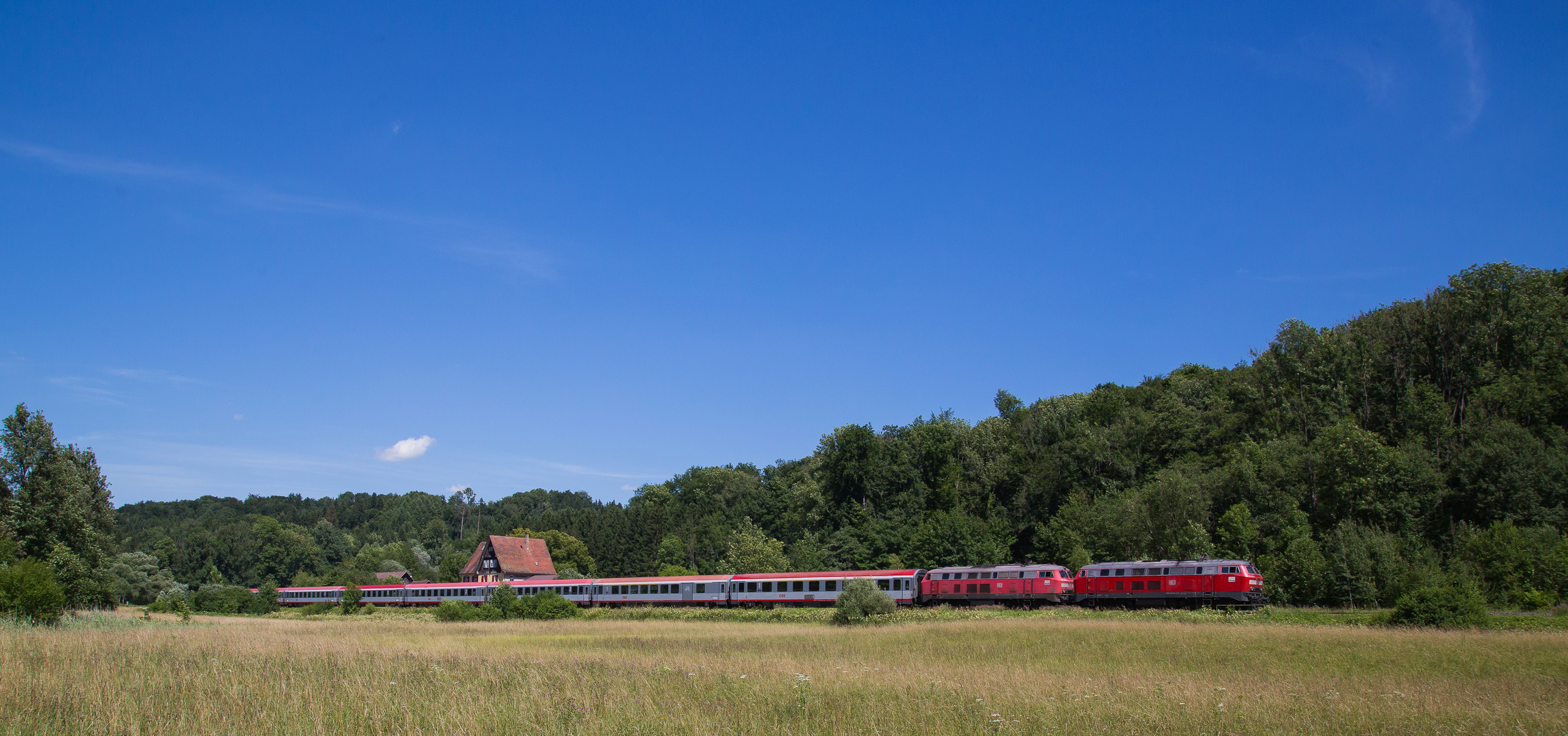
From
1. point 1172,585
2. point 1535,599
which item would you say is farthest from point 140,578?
point 1535,599

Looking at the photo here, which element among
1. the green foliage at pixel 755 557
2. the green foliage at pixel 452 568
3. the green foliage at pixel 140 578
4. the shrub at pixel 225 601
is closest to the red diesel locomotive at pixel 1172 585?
the green foliage at pixel 755 557

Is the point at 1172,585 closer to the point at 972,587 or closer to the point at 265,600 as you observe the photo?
the point at 972,587

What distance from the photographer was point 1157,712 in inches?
517

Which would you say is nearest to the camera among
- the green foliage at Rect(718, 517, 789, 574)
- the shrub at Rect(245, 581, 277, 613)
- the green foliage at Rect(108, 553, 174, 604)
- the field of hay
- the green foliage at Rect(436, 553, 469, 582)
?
the field of hay

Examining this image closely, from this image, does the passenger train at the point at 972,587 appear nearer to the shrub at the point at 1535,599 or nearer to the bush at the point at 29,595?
the shrub at the point at 1535,599

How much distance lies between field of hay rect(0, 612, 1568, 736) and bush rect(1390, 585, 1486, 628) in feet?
9.11

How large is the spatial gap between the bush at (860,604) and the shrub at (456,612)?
74.5 ft

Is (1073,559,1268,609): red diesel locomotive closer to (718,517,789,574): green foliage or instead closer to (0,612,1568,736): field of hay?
(0,612,1568,736): field of hay

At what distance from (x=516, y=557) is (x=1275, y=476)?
77.6m

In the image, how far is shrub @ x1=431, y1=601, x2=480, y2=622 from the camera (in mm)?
50656

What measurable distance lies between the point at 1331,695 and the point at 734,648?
56.9 feet

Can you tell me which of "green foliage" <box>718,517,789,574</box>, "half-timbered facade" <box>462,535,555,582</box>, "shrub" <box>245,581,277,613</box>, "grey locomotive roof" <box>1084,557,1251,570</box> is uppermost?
"grey locomotive roof" <box>1084,557,1251,570</box>

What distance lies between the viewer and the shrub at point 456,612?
166 feet

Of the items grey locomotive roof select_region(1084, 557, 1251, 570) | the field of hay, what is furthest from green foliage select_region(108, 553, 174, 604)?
grey locomotive roof select_region(1084, 557, 1251, 570)
